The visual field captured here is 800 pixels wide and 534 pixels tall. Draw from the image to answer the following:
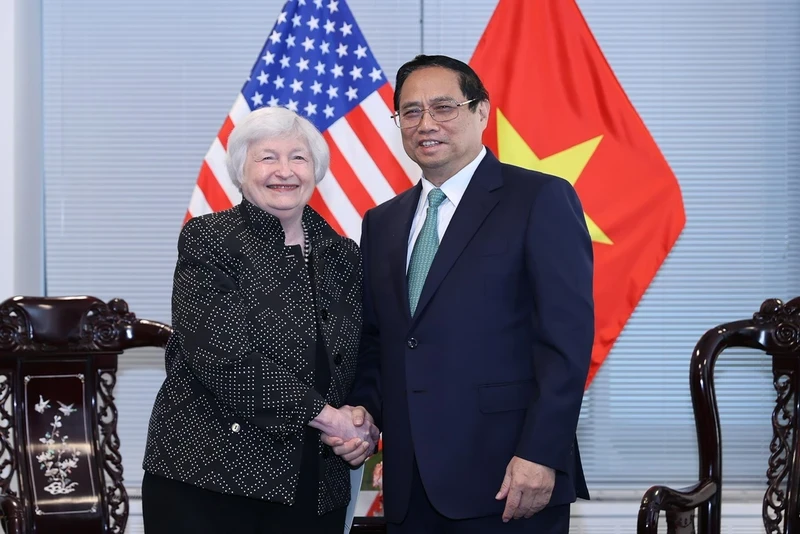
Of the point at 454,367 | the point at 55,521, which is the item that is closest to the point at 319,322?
the point at 454,367

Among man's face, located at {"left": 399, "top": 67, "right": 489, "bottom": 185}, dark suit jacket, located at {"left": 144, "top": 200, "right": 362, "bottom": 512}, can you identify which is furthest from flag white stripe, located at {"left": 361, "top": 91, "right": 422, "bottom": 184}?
dark suit jacket, located at {"left": 144, "top": 200, "right": 362, "bottom": 512}

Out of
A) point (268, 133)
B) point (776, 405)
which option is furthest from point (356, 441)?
point (776, 405)

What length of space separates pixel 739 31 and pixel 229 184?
2.23m

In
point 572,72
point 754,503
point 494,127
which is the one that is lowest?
point 754,503

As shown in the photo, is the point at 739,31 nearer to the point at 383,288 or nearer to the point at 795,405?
the point at 795,405

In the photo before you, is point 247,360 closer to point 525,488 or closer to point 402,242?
point 402,242

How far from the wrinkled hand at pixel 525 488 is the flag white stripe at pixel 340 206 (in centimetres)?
171

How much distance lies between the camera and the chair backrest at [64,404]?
251 cm

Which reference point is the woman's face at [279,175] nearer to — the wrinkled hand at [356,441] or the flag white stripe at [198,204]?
the wrinkled hand at [356,441]

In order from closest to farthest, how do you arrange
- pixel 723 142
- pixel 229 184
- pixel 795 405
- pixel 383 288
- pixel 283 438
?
1. pixel 283 438
2. pixel 383 288
3. pixel 795 405
4. pixel 229 184
5. pixel 723 142

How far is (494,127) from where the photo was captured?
139 inches

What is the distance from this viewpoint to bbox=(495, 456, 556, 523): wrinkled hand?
76.5 inches

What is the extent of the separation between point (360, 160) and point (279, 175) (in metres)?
1.41

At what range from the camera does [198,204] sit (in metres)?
3.49
